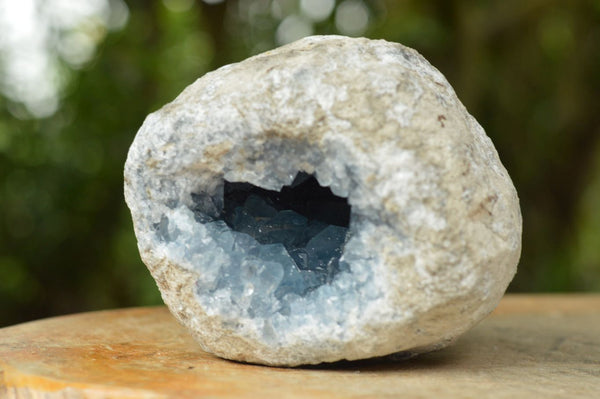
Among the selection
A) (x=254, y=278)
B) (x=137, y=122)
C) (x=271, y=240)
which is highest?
(x=137, y=122)

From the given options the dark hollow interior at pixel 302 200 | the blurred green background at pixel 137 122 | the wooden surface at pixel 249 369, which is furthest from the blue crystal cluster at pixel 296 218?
the blurred green background at pixel 137 122

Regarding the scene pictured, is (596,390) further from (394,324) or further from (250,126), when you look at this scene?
(250,126)

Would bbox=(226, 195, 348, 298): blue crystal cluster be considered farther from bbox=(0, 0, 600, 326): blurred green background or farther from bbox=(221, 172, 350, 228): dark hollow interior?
bbox=(0, 0, 600, 326): blurred green background

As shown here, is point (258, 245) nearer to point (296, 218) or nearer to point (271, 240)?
point (271, 240)

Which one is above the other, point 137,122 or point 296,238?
point 137,122

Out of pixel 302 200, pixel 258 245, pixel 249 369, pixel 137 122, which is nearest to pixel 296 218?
pixel 302 200

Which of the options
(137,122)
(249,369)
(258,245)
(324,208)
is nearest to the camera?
(249,369)

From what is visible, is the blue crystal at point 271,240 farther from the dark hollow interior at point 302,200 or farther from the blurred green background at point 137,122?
the blurred green background at point 137,122

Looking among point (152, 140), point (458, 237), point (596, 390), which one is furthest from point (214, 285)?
point (596, 390)
